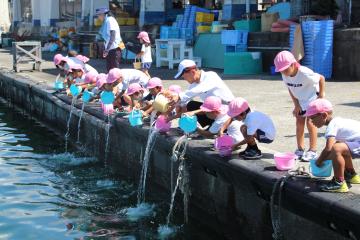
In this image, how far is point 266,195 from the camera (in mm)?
5211

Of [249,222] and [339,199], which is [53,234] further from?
[339,199]

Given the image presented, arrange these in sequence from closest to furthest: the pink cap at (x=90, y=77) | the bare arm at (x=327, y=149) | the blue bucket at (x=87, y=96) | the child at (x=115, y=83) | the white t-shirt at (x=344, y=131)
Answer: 1. the bare arm at (x=327, y=149)
2. the white t-shirt at (x=344, y=131)
3. the child at (x=115, y=83)
4. the blue bucket at (x=87, y=96)
5. the pink cap at (x=90, y=77)

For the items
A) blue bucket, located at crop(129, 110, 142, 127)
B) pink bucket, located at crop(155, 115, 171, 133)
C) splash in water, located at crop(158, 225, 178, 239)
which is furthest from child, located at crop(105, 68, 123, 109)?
splash in water, located at crop(158, 225, 178, 239)

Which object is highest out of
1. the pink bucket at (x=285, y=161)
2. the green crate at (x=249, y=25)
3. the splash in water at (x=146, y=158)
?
the green crate at (x=249, y=25)

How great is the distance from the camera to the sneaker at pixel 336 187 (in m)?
4.54

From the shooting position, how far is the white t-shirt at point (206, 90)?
6828 mm

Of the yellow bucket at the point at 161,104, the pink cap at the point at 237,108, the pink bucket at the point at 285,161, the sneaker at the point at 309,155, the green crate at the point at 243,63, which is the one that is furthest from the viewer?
the green crate at the point at 243,63

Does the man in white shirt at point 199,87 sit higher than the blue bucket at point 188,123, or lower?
higher

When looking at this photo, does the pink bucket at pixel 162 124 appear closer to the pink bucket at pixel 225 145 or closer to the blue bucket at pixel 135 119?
the blue bucket at pixel 135 119

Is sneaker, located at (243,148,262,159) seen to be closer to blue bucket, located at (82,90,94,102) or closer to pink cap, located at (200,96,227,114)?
pink cap, located at (200,96,227,114)

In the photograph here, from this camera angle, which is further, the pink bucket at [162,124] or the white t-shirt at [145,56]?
the white t-shirt at [145,56]

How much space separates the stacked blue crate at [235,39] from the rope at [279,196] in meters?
11.2

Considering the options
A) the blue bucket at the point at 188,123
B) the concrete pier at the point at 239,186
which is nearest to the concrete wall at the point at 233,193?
the concrete pier at the point at 239,186

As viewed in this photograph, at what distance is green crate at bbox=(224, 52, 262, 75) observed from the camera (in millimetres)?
15227
